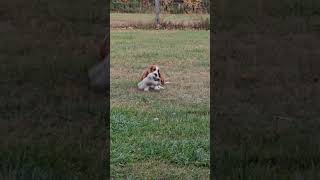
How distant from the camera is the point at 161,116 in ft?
15.9

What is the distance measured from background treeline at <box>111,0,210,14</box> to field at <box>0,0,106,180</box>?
4377 millimetres

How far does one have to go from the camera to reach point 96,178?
10.2ft

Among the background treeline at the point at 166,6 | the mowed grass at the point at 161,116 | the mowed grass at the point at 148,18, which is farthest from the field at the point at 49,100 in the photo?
the background treeline at the point at 166,6

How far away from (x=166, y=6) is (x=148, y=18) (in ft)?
4.70

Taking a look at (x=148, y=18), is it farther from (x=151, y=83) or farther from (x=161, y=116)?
(x=161, y=116)

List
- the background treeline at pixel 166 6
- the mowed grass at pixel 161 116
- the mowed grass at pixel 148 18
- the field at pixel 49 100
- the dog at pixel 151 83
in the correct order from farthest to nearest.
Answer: the background treeline at pixel 166 6
the mowed grass at pixel 148 18
the dog at pixel 151 83
the mowed grass at pixel 161 116
the field at pixel 49 100

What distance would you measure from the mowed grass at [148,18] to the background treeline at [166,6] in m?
0.20

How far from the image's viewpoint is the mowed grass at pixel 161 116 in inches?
140

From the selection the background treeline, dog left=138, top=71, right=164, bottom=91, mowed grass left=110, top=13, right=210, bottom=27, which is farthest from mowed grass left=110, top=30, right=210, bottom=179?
the background treeline

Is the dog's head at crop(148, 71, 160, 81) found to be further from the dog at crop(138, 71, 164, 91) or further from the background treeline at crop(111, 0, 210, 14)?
the background treeline at crop(111, 0, 210, 14)

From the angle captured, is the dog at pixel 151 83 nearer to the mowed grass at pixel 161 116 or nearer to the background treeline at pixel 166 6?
the mowed grass at pixel 161 116
